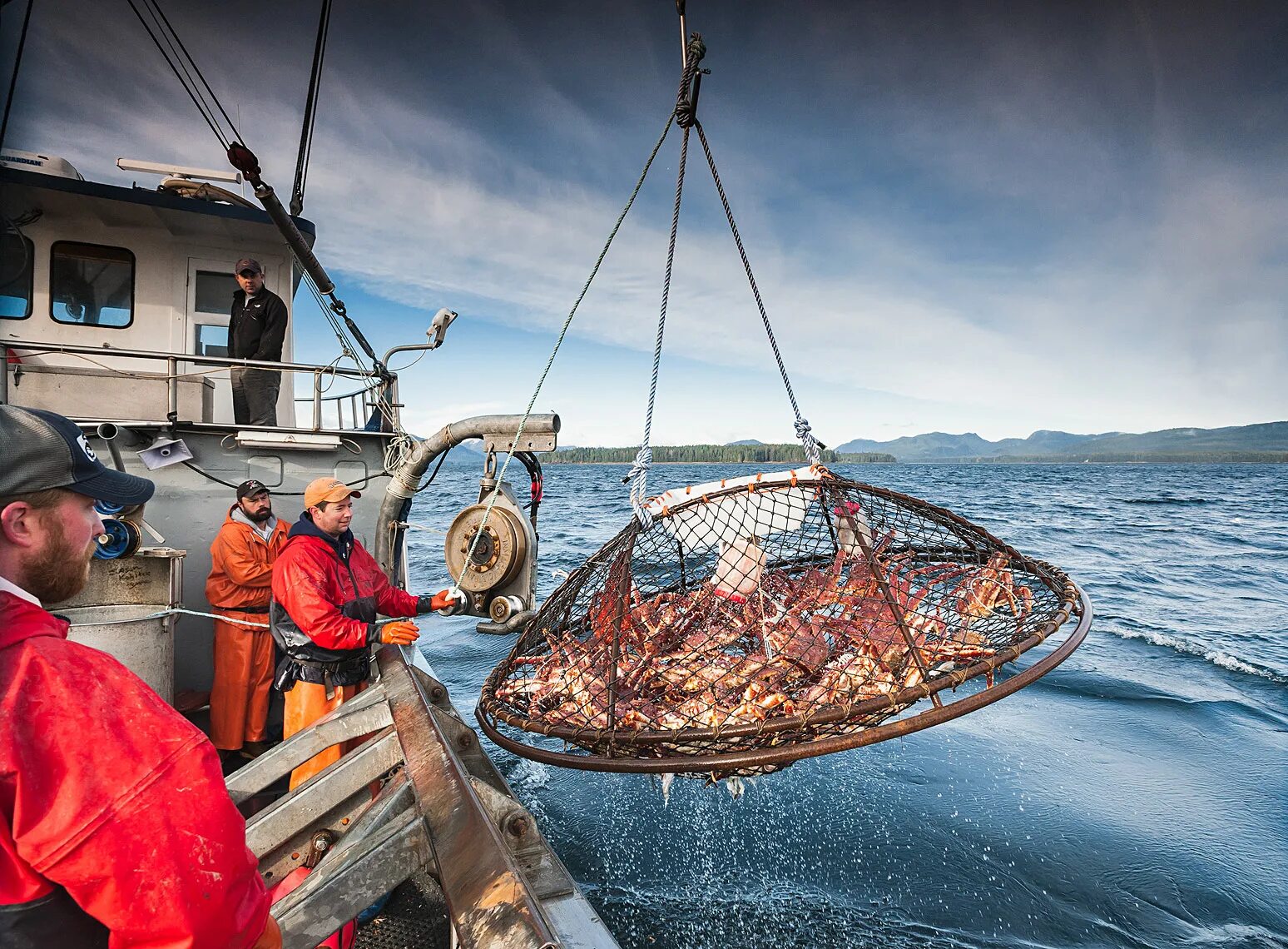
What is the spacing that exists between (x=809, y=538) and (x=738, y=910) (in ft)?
10.9

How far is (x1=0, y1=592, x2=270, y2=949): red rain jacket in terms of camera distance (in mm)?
1270

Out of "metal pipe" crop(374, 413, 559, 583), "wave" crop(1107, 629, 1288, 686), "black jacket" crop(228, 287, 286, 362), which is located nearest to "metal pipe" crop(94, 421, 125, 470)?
"black jacket" crop(228, 287, 286, 362)

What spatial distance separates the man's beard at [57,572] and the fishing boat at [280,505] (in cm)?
64

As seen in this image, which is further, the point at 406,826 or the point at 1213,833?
the point at 1213,833

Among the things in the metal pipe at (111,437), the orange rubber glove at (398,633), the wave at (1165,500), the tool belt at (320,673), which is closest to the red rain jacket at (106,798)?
the orange rubber glove at (398,633)

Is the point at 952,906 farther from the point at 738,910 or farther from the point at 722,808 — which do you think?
the point at 722,808

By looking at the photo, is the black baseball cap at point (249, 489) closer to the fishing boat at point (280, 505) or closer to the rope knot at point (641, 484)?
the fishing boat at point (280, 505)

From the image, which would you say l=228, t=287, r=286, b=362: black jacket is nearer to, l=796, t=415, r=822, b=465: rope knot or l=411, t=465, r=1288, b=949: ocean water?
l=411, t=465, r=1288, b=949: ocean water

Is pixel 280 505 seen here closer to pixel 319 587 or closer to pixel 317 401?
pixel 317 401

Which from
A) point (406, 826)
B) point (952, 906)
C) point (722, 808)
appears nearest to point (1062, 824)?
point (952, 906)

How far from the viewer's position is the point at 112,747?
136 centimetres

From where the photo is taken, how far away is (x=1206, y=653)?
36.6 feet

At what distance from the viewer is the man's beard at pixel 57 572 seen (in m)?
1.43

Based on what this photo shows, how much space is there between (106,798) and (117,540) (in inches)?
196
